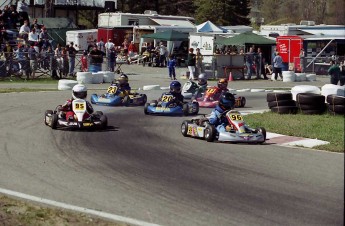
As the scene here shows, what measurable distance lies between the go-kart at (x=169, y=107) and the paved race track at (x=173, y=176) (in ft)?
9.13

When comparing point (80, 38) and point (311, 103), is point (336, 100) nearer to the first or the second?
point (311, 103)

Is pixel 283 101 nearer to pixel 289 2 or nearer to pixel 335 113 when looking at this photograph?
pixel 335 113

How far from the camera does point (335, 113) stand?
51.7 feet

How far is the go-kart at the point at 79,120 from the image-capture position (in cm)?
1412

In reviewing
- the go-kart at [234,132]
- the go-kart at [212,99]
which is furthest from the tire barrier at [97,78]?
the go-kart at [234,132]

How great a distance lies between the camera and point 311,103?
16266 mm

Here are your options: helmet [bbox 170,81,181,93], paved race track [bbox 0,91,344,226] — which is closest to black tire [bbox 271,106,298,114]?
helmet [bbox 170,81,181,93]

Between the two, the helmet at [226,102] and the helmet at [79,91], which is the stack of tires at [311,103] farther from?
the helmet at [79,91]

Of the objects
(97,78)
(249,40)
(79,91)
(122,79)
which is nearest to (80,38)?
(249,40)

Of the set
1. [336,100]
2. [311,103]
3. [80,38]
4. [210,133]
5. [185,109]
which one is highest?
[80,38]

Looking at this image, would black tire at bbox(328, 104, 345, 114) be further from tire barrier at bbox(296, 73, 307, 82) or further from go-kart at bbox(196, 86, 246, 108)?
tire barrier at bbox(296, 73, 307, 82)

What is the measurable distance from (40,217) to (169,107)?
10.3 m

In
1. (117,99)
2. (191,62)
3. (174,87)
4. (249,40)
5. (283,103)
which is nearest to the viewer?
(283,103)

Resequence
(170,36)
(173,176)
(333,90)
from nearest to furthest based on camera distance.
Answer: (173,176), (333,90), (170,36)
